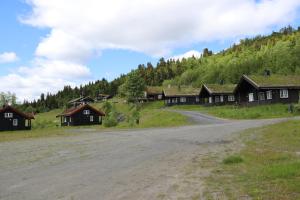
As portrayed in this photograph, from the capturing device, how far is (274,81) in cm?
5816

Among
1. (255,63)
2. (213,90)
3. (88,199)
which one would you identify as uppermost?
(255,63)

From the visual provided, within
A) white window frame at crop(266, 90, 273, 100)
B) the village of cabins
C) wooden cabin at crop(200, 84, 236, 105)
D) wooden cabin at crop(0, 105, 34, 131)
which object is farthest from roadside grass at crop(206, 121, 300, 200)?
wooden cabin at crop(0, 105, 34, 131)

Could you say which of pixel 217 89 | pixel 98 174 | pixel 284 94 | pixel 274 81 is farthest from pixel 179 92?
pixel 98 174

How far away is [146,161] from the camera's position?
51.2 feet

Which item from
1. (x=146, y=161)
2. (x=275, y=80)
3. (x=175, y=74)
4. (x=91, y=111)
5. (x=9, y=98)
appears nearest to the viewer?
(x=146, y=161)

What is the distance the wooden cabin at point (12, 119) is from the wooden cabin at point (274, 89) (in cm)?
4625

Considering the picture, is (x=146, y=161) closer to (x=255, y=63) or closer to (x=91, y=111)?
(x=91, y=111)

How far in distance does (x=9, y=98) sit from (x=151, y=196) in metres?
157

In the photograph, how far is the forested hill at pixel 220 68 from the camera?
113 m

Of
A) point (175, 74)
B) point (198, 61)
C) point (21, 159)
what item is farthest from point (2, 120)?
point (198, 61)

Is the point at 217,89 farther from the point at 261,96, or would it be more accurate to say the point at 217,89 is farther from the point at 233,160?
the point at 233,160

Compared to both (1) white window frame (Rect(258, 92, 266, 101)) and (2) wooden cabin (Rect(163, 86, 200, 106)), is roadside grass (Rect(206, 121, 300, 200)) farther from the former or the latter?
(2) wooden cabin (Rect(163, 86, 200, 106))

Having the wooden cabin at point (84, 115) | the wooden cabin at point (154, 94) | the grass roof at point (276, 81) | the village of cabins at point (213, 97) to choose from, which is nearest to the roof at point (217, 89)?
the village of cabins at point (213, 97)

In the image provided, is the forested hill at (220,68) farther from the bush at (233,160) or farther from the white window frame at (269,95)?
the bush at (233,160)
